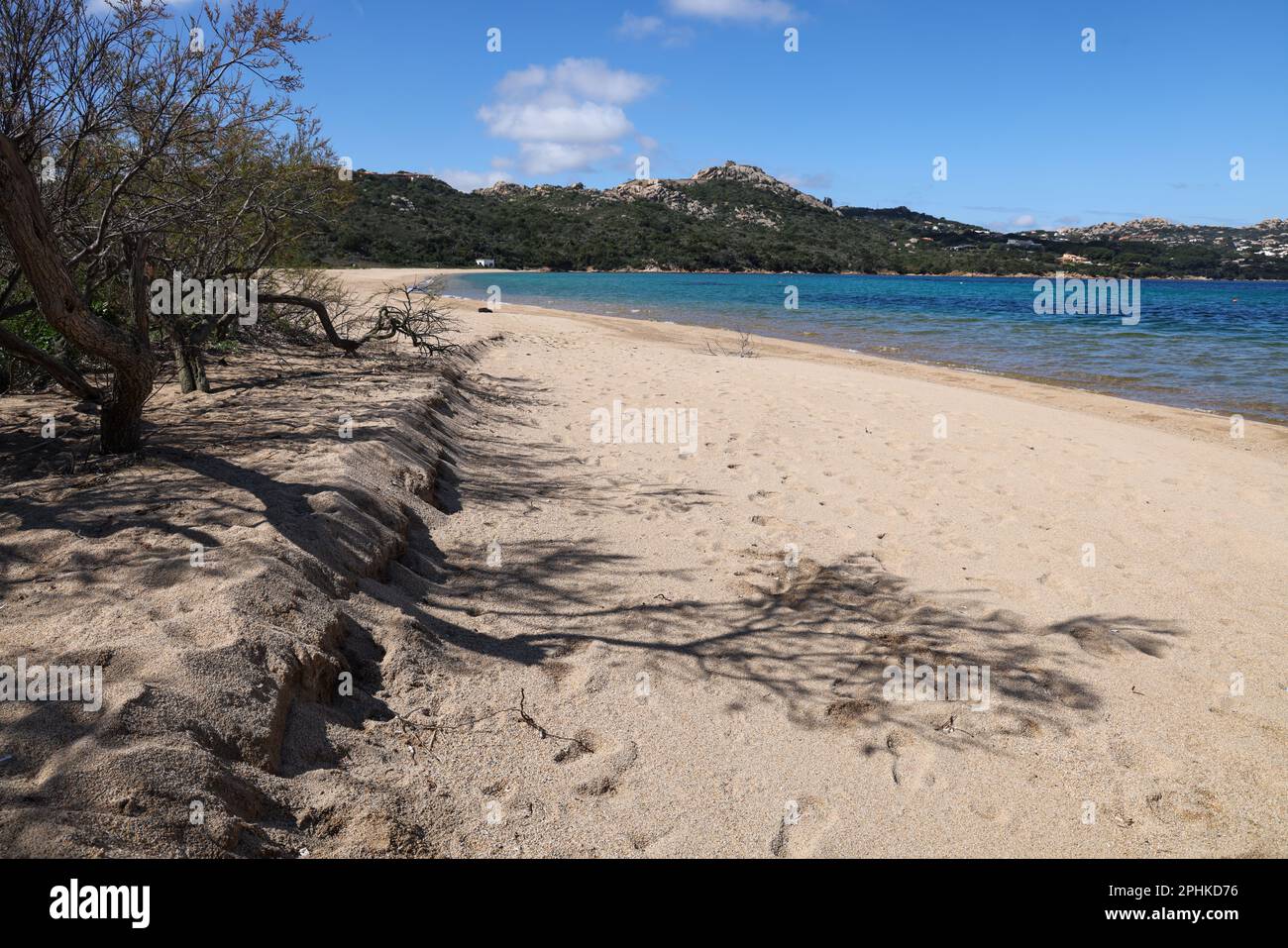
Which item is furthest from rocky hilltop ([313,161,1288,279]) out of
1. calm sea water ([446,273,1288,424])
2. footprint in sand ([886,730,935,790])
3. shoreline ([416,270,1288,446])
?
footprint in sand ([886,730,935,790])

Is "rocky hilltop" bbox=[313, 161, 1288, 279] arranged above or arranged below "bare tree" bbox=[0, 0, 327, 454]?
above

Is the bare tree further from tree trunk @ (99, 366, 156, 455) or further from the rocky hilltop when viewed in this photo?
the rocky hilltop

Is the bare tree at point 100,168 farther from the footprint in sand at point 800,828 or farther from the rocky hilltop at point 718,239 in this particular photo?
the rocky hilltop at point 718,239

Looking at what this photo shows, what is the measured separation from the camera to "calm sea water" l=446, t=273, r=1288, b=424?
1316 centimetres

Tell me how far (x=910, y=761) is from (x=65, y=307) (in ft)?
13.9

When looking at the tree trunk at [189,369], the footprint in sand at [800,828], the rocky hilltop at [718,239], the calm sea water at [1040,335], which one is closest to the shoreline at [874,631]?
the footprint in sand at [800,828]

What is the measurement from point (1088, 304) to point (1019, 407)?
30.5 meters

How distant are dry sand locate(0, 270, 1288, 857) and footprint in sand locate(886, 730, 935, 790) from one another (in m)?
0.01

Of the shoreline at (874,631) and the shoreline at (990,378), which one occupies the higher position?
the shoreline at (990,378)

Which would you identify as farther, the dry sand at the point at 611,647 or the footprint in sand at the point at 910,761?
the footprint in sand at the point at 910,761

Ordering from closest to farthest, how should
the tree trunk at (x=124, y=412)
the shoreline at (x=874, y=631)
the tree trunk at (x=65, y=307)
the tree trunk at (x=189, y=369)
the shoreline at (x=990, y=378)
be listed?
1. the shoreline at (x=874, y=631)
2. the tree trunk at (x=65, y=307)
3. the tree trunk at (x=124, y=412)
4. the tree trunk at (x=189, y=369)
5. the shoreline at (x=990, y=378)

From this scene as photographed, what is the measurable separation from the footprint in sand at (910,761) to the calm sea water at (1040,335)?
10.7 m

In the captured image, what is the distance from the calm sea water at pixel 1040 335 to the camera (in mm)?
13156

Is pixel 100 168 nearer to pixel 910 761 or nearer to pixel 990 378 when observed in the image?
pixel 910 761
